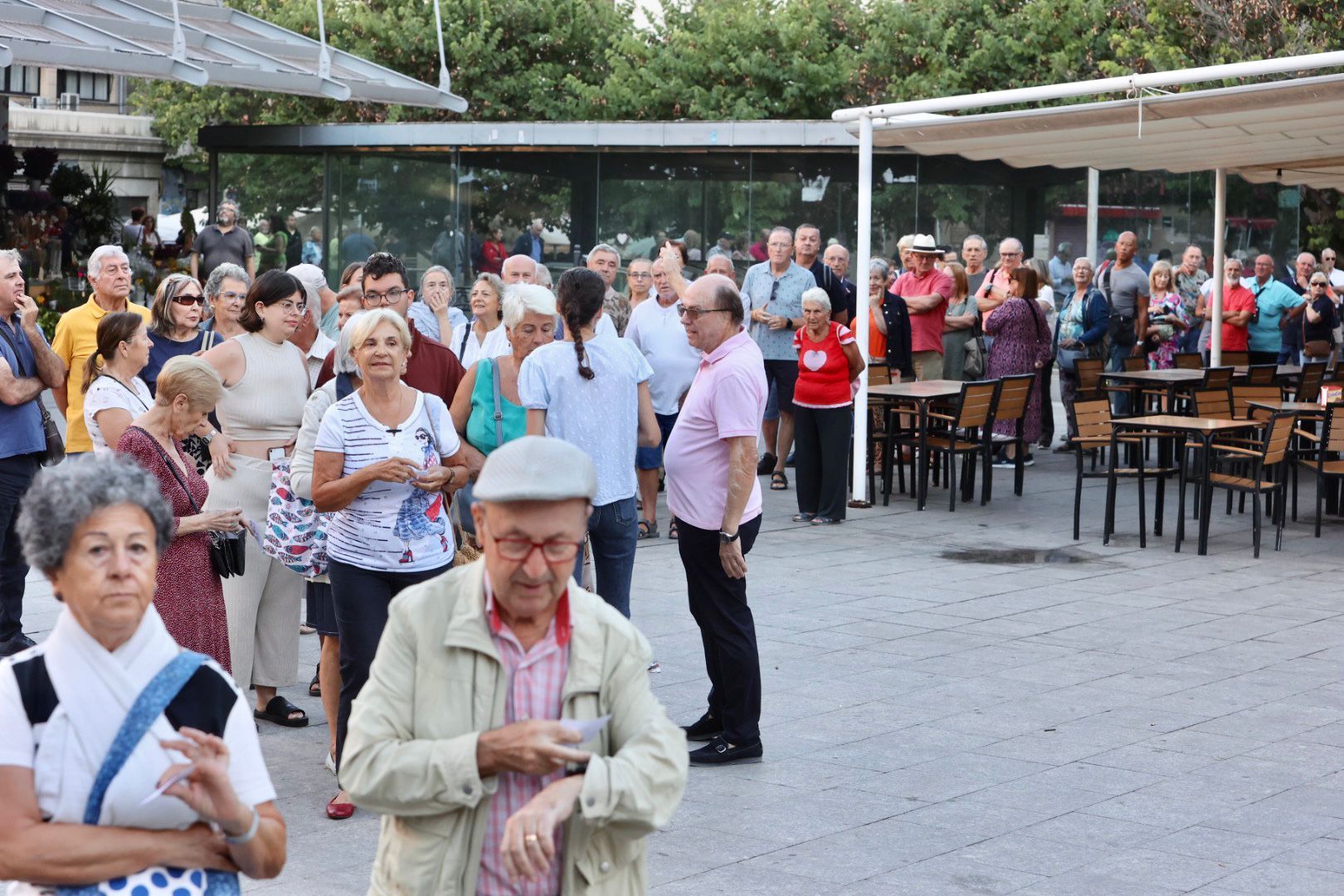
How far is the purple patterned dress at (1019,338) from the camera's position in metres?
15.9

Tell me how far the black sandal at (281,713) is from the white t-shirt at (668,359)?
5.25 meters

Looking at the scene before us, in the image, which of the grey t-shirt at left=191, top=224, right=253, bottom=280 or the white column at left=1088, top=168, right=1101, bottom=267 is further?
the white column at left=1088, top=168, right=1101, bottom=267

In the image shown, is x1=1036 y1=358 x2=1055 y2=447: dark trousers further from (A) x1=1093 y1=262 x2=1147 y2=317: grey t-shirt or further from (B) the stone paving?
(B) the stone paving

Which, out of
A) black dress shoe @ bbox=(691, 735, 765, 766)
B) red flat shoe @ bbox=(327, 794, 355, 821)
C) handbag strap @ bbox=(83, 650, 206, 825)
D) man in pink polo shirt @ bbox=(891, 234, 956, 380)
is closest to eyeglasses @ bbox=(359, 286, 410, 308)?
black dress shoe @ bbox=(691, 735, 765, 766)

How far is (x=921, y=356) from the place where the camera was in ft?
52.4

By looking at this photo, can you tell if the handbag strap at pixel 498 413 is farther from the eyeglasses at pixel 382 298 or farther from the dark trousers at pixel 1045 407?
the dark trousers at pixel 1045 407

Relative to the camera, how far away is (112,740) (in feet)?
8.89

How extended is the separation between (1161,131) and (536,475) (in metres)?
12.6

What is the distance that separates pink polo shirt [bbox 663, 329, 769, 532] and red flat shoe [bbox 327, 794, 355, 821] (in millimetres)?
1606

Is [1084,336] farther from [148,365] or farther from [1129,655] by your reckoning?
[148,365]

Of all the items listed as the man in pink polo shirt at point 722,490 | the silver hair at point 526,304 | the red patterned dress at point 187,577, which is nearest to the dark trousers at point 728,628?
the man in pink polo shirt at point 722,490

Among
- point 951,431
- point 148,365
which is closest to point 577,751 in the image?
point 148,365

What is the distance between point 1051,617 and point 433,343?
4.19 m

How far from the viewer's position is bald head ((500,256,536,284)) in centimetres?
1028
